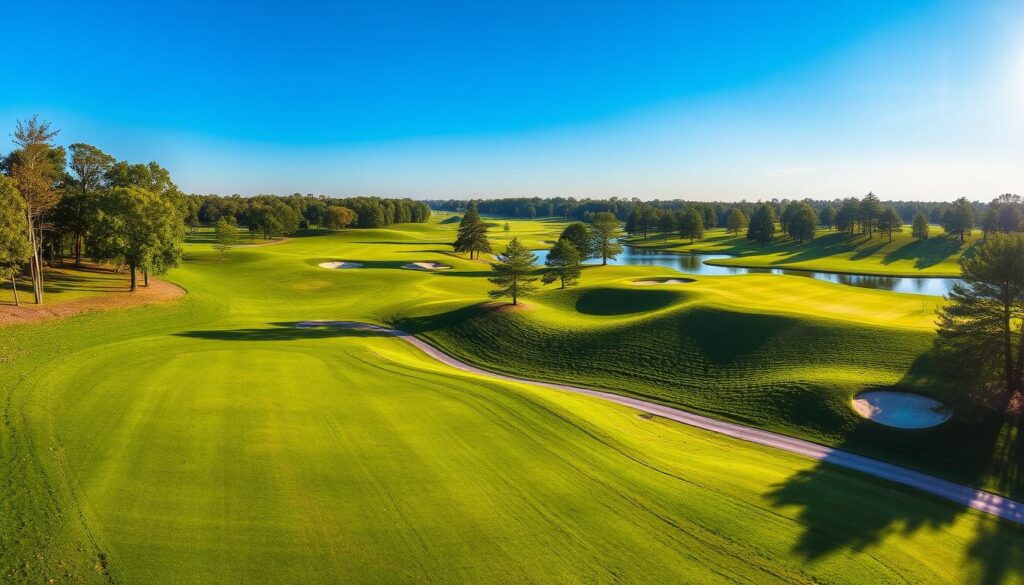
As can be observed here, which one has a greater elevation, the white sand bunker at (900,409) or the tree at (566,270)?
the tree at (566,270)

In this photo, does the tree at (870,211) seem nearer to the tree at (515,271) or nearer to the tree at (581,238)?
the tree at (581,238)

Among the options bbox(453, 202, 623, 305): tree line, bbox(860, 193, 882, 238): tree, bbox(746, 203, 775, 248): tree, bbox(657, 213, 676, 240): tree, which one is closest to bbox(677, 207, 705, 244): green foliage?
bbox(657, 213, 676, 240): tree

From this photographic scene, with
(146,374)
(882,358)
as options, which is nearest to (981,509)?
(882,358)

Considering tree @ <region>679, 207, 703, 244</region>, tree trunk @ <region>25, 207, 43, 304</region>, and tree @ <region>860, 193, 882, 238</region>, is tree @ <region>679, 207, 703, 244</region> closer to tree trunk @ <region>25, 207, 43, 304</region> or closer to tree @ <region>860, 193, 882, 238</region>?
tree @ <region>860, 193, 882, 238</region>

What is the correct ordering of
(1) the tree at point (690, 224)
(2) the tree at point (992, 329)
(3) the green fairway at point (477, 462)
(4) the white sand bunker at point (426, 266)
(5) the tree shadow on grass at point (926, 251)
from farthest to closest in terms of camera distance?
(1) the tree at point (690, 224), (5) the tree shadow on grass at point (926, 251), (4) the white sand bunker at point (426, 266), (2) the tree at point (992, 329), (3) the green fairway at point (477, 462)

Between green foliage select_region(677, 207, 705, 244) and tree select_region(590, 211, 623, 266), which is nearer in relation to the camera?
tree select_region(590, 211, 623, 266)

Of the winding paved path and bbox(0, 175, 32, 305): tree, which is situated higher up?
bbox(0, 175, 32, 305): tree

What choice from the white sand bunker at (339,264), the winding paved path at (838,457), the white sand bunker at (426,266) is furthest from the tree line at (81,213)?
the winding paved path at (838,457)

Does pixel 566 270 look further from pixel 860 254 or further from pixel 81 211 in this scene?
pixel 860 254
